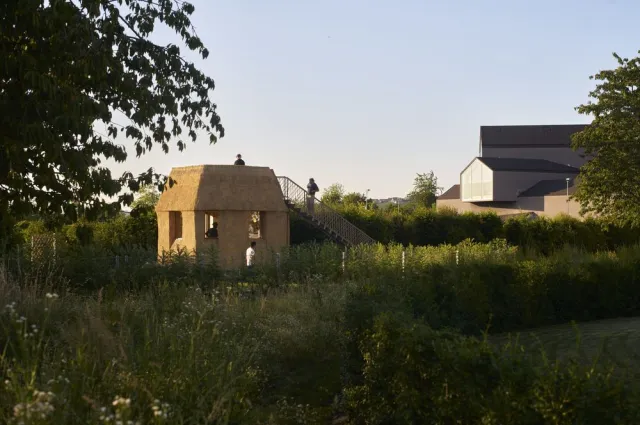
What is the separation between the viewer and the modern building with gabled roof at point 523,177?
70.2 m

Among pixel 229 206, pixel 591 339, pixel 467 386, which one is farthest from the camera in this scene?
pixel 229 206

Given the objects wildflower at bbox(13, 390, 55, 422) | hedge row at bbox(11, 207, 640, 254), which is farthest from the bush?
hedge row at bbox(11, 207, 640, 254)

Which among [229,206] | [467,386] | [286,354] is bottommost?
[286,354]

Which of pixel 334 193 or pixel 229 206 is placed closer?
Answer: pixel 229 206

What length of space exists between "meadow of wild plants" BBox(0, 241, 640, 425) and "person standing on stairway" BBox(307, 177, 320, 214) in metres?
19.3

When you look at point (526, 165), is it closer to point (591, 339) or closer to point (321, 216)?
point (321, 216)

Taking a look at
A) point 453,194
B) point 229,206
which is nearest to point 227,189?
point 229,206

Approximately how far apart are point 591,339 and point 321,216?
22725 mm

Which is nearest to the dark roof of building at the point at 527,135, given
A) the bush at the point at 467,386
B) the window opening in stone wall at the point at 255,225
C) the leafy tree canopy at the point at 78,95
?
the window opening in stone wall at the point at 255,225

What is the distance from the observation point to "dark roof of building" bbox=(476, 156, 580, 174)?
242 feet

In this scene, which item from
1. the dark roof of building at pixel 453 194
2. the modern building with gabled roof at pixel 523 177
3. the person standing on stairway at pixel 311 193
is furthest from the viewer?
the dark roof of building at pixel 453 194

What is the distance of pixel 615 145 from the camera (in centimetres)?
4044

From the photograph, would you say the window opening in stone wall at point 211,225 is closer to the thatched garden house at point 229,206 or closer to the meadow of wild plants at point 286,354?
the thatched garden house at point 229,206

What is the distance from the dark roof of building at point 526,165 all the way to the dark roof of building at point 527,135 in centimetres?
644
